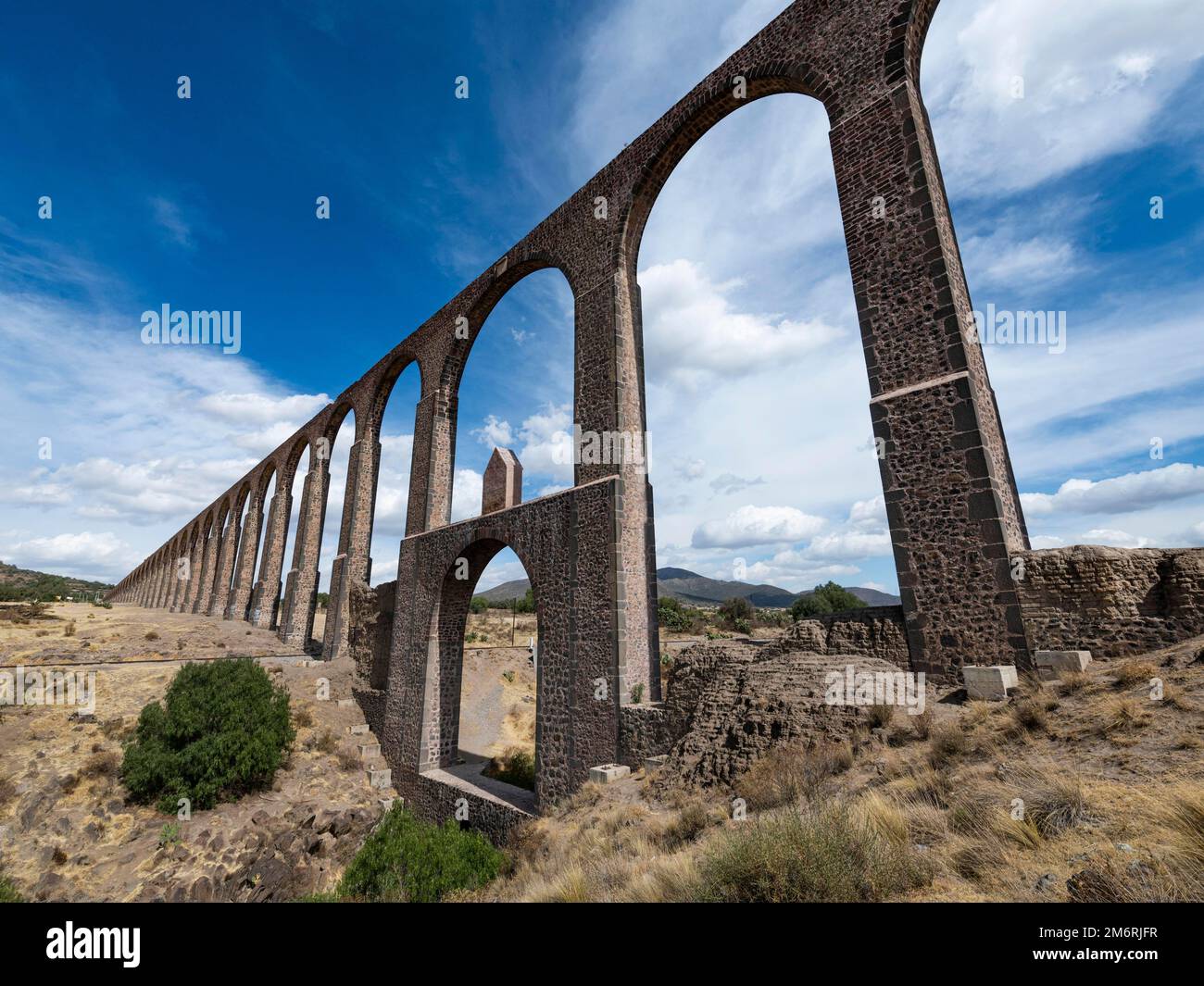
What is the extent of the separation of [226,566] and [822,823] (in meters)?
43.4

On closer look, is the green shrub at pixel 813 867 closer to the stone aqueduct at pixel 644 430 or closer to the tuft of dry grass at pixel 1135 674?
the tuft of dry grass at pixel 1135 674

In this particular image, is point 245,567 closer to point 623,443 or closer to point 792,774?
point 623,443

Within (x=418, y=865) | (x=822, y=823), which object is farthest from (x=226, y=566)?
(x=822, y=823)

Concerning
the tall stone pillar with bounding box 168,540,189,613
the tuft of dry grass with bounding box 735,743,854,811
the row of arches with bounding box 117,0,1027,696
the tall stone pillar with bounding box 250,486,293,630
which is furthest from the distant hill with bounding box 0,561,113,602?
the tuft of dry grass with bounding box 735,743,854,811

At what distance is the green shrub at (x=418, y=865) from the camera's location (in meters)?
7.59

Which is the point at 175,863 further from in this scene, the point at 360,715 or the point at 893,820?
the point at 893,820

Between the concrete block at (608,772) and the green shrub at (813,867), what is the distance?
207 inches

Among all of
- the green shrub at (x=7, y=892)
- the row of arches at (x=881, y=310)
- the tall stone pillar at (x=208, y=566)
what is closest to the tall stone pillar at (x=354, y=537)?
the row of arches at (x=881, y=310)

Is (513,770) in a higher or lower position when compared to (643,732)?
lower

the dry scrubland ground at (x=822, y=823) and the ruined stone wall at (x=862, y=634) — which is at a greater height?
the ruined stone wall at (x=862, y=634)

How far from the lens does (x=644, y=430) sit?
11.4 meters

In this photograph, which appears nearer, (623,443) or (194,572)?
(623,443)

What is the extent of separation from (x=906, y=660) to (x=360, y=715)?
48.3 feet
